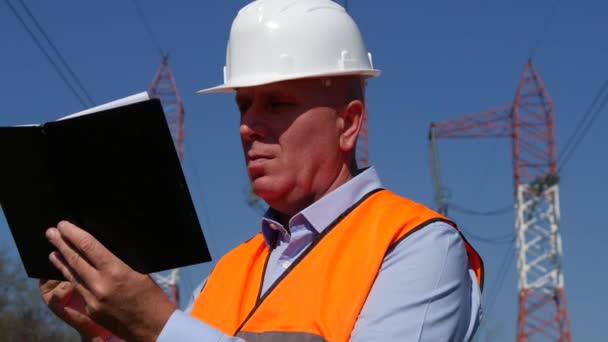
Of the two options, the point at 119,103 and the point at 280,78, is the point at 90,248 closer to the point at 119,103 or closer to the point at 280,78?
the point at 119,103

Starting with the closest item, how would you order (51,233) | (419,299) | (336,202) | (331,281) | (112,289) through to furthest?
(112,289) < (51,233) < (419,299) < (331,281) < (336,202)

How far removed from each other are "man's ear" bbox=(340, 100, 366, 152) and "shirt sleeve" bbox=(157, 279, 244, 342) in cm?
83

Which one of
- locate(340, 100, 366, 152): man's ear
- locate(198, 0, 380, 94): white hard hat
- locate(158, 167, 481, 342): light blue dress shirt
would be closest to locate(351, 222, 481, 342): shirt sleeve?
locate(158, 167, 481, 342): light blue dress shirt

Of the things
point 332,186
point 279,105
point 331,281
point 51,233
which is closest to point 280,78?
point 279,105

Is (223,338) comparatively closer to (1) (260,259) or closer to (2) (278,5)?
(1) (260,259)

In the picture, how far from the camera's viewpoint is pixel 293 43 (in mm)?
3176

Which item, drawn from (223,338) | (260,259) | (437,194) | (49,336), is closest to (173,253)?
(223,338)

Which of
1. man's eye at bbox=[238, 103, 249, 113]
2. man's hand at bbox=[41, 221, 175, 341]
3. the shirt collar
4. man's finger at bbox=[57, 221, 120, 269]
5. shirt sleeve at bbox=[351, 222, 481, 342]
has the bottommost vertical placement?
shirt sleeve at bbox=[351, 222, 481, 342]

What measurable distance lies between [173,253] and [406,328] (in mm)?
552

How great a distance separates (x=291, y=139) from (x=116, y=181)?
0.64 metres

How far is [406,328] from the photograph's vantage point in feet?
8.56

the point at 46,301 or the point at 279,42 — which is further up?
the point at 279,42

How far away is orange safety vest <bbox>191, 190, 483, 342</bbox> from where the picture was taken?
2715 millimetres

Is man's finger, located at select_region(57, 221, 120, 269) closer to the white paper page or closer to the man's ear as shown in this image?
the white paper page
